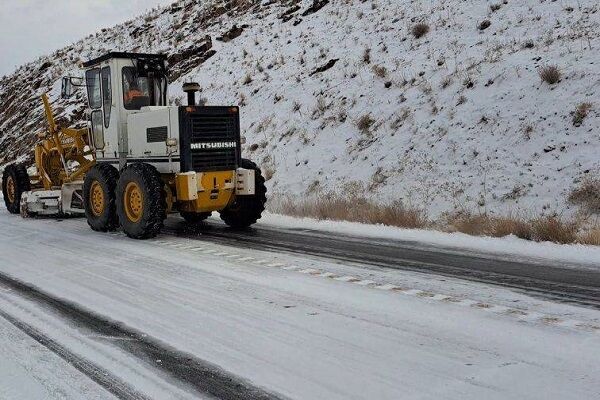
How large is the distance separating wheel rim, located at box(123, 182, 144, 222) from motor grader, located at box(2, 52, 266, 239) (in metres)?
0.02

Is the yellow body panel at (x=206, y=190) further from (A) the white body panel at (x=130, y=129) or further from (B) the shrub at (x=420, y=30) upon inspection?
(B) the shrub at (x=420, y=30)

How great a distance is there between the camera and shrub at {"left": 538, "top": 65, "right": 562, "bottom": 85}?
12023mm

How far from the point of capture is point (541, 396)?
124 inches

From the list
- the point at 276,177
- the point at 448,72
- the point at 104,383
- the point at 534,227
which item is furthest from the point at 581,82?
the point at 104,383

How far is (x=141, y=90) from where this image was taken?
1016 centimetres

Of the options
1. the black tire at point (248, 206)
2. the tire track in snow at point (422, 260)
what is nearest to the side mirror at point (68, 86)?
the tire track in snow at point (422, 260)

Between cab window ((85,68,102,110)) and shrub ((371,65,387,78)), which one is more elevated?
shrub ((371,65,387,78))

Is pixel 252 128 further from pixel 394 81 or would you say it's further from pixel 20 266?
pixel 20 266

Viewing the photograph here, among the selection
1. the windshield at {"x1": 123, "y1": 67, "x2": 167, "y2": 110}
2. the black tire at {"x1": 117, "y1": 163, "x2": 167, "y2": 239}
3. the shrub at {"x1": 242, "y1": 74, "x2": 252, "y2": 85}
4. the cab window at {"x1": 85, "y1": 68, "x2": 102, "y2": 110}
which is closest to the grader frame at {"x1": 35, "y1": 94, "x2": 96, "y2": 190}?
the cab window at {"x1": 85, "y1": 68, "x2": 102, "y2": 110}

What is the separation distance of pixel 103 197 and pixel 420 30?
11594mm

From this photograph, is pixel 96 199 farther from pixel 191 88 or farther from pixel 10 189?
pixel 10 189

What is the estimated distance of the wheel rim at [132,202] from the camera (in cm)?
906

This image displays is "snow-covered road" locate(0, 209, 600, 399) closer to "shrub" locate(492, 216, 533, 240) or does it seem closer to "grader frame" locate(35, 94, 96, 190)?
"shrub" locate(492, 216, 533, 240)

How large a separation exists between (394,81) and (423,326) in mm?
12364
